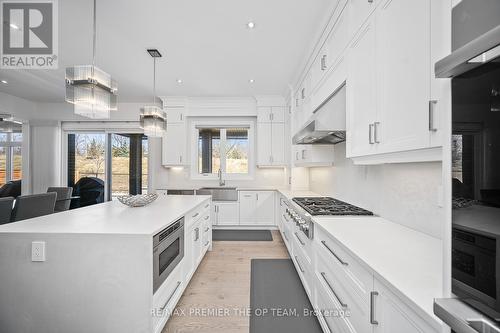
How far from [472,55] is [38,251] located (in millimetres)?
2135

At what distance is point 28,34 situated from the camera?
2588mm

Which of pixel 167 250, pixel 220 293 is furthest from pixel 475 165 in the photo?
pixel 220 293

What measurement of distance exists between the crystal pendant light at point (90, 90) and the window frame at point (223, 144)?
320 centimetres

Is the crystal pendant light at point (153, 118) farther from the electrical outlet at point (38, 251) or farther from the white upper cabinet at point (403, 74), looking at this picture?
the white upper cabinet at point (403, 74)

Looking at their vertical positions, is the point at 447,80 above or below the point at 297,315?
above

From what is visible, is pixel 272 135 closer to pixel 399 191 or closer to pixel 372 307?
pixel 399 191

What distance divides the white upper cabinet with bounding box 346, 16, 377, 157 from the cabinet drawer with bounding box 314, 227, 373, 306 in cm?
66

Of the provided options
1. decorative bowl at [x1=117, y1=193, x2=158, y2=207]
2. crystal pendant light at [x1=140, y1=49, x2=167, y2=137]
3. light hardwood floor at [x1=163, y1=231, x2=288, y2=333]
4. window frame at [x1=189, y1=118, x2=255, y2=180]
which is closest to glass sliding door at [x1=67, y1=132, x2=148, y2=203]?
window frame at [x1=189, y1=118, x2=255, y2=180]

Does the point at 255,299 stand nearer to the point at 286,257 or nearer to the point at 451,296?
the point at 286,257

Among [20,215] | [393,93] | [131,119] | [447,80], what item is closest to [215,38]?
[393,93]

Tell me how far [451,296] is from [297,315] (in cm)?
171

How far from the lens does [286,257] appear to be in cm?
326

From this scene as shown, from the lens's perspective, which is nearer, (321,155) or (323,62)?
(323,62)

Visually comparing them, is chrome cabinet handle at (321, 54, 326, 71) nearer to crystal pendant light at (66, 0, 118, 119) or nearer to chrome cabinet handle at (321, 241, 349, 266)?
chrome cabinet handle at (321, 241, 349, 266)
